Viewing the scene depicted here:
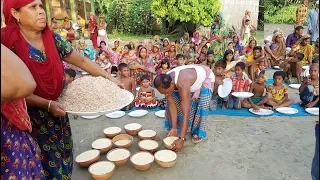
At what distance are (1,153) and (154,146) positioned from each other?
1810mm

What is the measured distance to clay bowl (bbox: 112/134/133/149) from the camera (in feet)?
9.76

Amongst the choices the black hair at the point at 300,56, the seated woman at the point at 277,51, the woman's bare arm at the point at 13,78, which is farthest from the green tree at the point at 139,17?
the woman's bare arm at the point at 13,78

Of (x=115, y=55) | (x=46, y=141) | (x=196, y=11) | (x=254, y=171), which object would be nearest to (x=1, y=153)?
(x=46, y=141)

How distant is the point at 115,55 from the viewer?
6328 mm

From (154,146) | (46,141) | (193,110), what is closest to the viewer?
(46,141)

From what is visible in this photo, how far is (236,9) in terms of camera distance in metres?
10.4

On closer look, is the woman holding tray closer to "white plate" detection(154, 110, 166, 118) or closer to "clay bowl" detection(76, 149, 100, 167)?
"clay bowl" detection(76, 149, 100, 167)

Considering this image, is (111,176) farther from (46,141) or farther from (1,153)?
(1,153)

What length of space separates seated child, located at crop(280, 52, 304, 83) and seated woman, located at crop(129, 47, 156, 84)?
2606mm

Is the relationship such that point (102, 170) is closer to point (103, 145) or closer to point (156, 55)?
point (103, 145)

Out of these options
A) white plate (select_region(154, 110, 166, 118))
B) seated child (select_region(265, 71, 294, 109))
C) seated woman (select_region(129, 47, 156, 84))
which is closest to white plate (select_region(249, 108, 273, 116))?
seated child (select_region(265, 71, 294, 109))

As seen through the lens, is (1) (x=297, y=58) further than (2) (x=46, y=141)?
Yes

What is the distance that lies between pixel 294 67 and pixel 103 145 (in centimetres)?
409

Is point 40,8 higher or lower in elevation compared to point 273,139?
higher
